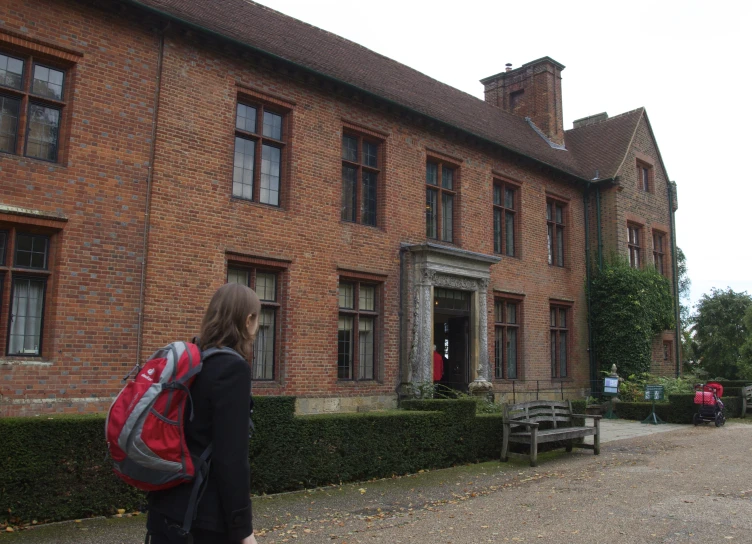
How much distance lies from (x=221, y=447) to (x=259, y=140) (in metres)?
10.4

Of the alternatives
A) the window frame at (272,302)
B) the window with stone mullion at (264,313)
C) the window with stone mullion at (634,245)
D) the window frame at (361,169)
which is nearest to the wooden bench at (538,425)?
the window frame at (272,302)

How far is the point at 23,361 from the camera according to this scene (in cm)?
888

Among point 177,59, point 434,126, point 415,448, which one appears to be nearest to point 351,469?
point 415,448

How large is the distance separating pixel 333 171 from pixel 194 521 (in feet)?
36.7

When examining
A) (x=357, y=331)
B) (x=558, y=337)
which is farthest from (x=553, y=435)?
(x=558, y=337)

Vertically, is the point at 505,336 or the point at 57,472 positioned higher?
the point at 505,336

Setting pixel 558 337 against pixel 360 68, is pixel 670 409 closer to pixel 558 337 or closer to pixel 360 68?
pixel 558 337

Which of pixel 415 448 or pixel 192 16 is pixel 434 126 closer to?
pixel 192 16

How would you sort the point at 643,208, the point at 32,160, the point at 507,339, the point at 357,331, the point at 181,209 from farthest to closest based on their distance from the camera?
the point at 643,208
the point at 507,339
the point at 357,331
the point at 181,209
the point at 32,160

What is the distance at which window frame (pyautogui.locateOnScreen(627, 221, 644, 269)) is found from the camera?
71.9 feet

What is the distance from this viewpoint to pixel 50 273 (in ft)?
30.9

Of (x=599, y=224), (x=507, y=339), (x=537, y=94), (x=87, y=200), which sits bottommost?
(x=507, y=339)

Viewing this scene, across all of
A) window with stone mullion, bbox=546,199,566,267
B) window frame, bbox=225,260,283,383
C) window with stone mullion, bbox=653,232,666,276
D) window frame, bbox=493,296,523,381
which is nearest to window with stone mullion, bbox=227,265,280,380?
window frame, bbox=225,260,283,383

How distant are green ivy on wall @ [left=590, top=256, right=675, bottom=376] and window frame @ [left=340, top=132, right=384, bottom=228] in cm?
947
